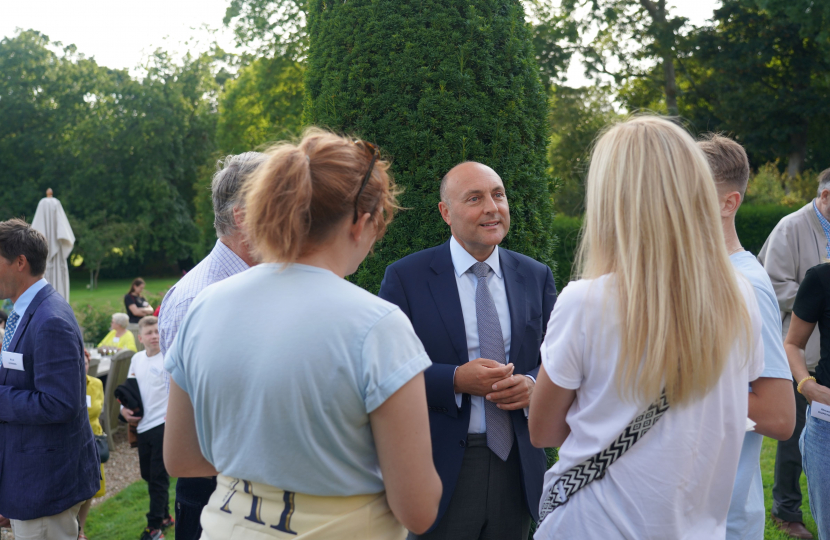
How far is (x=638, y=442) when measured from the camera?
1.65 m

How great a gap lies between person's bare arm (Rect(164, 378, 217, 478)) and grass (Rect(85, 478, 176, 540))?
3922 mm

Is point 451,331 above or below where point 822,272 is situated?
below

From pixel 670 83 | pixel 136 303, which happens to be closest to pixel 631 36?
pixel 670 83

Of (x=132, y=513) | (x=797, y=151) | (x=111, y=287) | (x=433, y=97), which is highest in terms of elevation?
(x=797, y=151)

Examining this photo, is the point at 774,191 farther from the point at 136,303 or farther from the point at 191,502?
the point at 191,502

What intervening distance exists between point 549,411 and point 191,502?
1858mm

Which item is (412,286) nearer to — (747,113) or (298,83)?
(298,83)

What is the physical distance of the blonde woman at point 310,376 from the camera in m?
1.43

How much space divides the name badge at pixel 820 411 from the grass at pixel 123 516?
15.2ft

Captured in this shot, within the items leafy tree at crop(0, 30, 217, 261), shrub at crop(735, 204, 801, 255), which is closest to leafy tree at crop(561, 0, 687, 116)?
shrub at crop(735, 204, 801, 255)

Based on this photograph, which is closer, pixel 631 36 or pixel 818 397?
pixel 818 397

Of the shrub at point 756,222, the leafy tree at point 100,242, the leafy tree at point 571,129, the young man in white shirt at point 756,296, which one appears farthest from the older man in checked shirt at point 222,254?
the leafy tree at point 100,242

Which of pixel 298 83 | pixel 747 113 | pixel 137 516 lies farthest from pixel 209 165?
pixel 137 516

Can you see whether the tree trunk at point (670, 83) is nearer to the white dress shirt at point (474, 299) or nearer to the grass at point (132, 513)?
the grass at point (132, 513)
